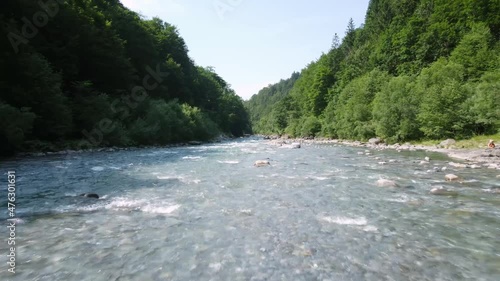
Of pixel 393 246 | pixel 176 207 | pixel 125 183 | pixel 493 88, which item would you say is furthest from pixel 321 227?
pixel 493 88

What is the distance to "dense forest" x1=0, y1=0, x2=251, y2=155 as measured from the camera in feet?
72.1

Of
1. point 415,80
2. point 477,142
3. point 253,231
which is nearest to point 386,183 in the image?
point 253,231

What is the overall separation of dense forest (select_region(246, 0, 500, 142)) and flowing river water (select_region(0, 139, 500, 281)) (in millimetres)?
24656

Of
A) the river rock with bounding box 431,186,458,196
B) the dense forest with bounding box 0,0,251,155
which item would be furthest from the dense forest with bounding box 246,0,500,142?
the dense forest with bounding box 0,0,251,155

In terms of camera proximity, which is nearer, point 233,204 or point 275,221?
point 275,221

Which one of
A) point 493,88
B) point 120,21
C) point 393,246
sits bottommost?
point 393,246

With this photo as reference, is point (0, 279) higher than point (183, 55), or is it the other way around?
point (183, 55)

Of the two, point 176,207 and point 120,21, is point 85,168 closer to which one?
point 176,207

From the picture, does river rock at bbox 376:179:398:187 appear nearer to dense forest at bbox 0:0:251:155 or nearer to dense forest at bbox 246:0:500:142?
dense forest at bbox 0:0:251:155

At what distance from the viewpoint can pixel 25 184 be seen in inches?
457

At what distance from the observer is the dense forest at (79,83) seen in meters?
22.0

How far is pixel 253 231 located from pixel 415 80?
49.0 m

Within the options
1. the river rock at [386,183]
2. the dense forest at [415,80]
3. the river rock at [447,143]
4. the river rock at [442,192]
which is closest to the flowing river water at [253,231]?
the river rock at [442,192]

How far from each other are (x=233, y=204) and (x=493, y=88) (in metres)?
31.8
